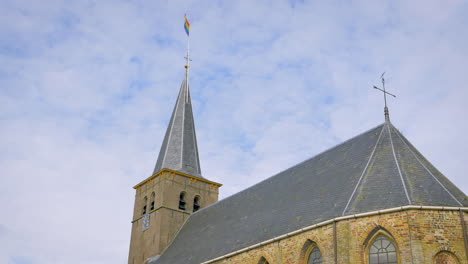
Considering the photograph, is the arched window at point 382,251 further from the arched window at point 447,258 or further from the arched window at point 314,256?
the arched window at point 314,256

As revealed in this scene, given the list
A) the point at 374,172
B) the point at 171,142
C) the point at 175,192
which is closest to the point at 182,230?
the point at 175,192

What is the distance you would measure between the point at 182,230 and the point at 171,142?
6581 mm

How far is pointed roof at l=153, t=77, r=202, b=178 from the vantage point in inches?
1387

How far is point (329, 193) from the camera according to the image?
67.8 ft

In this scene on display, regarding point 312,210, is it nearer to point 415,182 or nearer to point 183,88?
point 415,182

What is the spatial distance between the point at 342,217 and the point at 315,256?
6.28 feet

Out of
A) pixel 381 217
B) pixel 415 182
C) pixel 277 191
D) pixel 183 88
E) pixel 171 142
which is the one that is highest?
pixel 183 88

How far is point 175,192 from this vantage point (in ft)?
110

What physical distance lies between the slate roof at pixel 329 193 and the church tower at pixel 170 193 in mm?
3419

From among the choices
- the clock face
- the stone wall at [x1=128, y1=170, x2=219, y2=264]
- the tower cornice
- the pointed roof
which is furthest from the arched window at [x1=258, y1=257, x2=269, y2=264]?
the pointed roof

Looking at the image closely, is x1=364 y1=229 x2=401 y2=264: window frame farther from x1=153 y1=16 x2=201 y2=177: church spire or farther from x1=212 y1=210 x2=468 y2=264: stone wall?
x1=153 y1=16 x2=201 y2=177: church spire

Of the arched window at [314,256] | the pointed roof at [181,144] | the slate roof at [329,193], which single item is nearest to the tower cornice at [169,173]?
the pointed roof at [181,144]

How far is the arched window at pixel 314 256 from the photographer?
1879 centimetres

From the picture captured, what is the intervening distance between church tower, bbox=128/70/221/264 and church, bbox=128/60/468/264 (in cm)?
37
